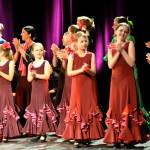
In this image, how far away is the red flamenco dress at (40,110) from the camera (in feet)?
19.4

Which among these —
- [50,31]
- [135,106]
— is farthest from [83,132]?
[50,31]

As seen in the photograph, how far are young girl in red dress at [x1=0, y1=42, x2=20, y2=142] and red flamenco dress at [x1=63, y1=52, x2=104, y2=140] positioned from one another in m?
0.80

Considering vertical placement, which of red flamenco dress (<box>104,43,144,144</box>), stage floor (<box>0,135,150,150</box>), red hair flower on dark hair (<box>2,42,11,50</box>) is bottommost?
stage floor (<box>0,135,150,150</box>)

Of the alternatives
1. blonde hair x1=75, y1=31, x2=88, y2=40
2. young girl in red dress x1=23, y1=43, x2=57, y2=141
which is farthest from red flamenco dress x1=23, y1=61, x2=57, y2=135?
blonde hair x1=75, y1=31, x2=88, y2=40

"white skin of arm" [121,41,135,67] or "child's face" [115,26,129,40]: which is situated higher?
"child's face" [115,26,129,40]

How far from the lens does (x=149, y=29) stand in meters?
6.43

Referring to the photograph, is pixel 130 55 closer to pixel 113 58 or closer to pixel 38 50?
pixel 113 58

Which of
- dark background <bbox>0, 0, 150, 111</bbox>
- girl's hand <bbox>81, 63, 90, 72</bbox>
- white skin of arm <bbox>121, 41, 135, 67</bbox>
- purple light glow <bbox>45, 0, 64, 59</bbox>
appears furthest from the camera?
purple light glow <bbox>45, 0, 64, 59</bbox>

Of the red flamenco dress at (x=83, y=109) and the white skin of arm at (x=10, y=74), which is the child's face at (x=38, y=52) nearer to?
the white skin of arm at (x=10, y=74)

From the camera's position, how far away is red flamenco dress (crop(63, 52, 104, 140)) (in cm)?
542

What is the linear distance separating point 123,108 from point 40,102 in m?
1.17

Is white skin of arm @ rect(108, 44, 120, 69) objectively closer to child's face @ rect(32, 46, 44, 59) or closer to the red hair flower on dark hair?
child's face @ rect(32, 46, 44, 59)

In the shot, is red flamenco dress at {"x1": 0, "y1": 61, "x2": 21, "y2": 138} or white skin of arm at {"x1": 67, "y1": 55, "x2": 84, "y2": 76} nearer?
white skin of arm at {"x1": 67, "y1": 55, "x2": 84, "y2": 76}

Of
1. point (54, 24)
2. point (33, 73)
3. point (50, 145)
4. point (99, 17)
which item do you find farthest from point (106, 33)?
point (50, 145)
